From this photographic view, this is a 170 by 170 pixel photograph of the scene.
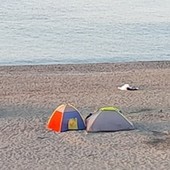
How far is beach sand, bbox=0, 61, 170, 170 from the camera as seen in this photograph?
9.72 m

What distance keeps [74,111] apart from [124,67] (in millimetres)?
9963

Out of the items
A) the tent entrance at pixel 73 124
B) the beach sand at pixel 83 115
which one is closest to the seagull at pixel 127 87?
the beach sand at pixel 83 115

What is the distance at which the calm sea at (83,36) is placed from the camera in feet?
80.3

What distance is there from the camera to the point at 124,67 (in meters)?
21.4

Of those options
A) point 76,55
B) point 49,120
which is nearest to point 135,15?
point 76,55

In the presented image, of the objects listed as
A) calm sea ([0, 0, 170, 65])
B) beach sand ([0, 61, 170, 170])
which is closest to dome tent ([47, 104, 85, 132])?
beach sand ([0, 61, 170, 170])

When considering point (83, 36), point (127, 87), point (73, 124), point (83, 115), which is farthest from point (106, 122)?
point (83, 36)

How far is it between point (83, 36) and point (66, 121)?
1942 centimetres

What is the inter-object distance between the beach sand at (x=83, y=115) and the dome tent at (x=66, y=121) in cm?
14

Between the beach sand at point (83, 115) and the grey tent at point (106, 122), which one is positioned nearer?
the beach sand at point (83, 115)

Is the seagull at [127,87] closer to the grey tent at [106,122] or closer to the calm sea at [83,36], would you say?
the grey tent at [106,122]

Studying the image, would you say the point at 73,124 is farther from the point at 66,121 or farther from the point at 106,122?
the point at 106,122

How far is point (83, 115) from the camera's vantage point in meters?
12.4

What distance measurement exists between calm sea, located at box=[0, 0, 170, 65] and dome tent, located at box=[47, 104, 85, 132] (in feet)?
36.9
